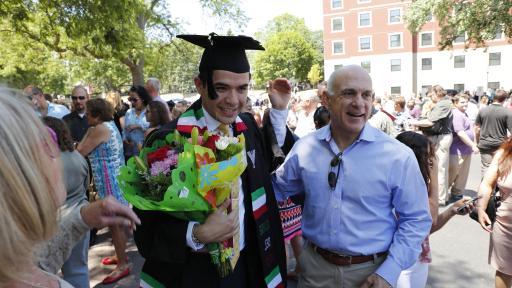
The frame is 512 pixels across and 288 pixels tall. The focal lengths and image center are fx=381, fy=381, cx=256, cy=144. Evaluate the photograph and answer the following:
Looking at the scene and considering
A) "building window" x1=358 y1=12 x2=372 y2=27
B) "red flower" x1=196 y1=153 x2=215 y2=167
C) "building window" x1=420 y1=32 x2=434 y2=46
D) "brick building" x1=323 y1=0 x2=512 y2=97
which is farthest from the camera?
"building window" x1=358 y1=12 x2=372 y2=27

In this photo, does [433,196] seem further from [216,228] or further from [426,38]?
[426,38]

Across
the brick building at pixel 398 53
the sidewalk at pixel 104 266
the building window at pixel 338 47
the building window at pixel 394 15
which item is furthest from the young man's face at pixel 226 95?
the building window at pixel 338 47

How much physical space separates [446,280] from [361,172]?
112 inches

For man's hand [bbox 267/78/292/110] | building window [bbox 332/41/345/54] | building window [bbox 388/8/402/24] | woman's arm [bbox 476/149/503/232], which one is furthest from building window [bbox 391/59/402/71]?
man's hand [bbox 267/78/292/110]

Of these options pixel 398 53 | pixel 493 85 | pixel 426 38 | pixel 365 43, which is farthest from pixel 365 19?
pixel 493 85

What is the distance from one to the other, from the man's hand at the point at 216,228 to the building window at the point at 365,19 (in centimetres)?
4759

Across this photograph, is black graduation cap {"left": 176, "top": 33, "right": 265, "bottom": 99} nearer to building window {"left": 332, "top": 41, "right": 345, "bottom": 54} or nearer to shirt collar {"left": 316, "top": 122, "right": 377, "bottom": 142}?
shirt collar {"left": 316, "top": 122, "right": 377, "bottom": 142}

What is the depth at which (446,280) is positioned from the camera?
4.19 metres

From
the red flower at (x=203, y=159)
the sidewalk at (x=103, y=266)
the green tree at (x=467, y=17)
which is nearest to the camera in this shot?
the red flower at (x=203, y=159)

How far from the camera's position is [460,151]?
7.17 m

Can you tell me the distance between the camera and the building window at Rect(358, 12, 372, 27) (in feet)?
148

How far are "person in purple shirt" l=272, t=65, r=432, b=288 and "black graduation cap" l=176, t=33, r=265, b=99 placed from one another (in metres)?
0.59

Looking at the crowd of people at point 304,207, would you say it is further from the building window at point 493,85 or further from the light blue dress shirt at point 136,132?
the building window at point 493,85

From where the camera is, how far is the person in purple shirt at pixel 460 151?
7020mm
